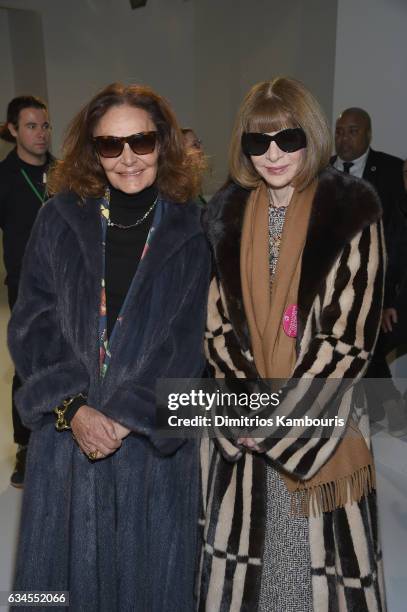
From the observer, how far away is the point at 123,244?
1.75 m

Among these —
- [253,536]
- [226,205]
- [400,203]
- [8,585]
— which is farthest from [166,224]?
[400,203]

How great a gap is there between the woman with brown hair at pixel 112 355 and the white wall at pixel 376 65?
322cm

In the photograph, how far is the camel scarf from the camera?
1.62m

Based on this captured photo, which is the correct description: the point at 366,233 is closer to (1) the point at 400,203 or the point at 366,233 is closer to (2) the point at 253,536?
(2) the point at 253,536

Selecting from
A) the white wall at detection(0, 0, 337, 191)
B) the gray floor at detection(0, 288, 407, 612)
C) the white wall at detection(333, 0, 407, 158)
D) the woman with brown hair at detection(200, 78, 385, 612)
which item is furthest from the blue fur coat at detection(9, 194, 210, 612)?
the white wall at detection(0, 0, 337, 191)

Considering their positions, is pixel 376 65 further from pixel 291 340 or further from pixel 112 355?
pixel 112 355

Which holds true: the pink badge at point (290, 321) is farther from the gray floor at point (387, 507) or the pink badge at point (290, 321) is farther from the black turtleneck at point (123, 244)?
the gray floor at point (387, 507)

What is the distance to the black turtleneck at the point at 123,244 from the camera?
172cm

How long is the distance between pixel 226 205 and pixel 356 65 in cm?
331

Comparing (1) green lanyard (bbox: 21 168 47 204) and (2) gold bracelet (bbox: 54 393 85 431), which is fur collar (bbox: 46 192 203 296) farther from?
(1) green lanyard (bbox: 21 168 47 204)

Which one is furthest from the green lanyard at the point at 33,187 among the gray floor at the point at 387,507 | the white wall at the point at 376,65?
the white wall at the point at 376,65

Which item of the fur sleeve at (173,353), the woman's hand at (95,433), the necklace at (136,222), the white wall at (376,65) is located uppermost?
the white wall at (376,65)

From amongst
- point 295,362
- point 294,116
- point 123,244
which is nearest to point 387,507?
point 295,362

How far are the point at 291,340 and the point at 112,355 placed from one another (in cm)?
52
